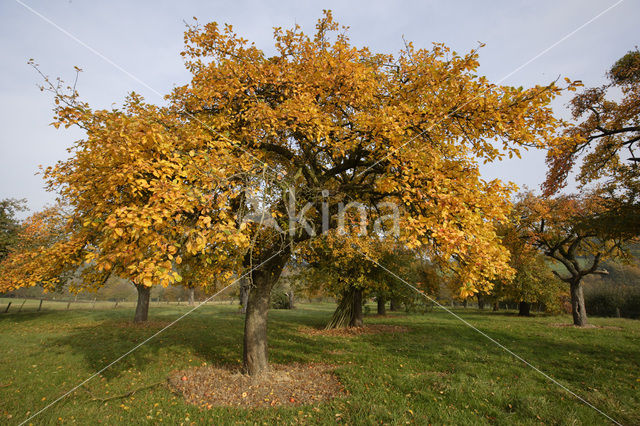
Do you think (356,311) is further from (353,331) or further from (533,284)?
(533,284)

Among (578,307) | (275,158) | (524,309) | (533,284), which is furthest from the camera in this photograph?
(524,309)

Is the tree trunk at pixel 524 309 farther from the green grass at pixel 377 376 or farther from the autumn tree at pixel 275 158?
the autumn tree at pixel 275 158

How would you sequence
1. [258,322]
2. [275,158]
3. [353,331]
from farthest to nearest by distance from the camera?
[353,331], [275,158], [258,322]

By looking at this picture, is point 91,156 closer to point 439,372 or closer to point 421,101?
point 421,101

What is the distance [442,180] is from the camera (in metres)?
6.11

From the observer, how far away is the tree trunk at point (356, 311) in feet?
64.1

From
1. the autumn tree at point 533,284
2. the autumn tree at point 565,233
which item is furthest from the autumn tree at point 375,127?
the autumn tree at point 533,284

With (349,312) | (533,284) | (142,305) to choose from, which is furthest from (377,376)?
(533,284)

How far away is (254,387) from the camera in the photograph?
755 cm

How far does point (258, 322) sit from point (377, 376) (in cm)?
385

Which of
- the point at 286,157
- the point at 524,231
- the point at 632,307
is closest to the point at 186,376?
the point at 286,157

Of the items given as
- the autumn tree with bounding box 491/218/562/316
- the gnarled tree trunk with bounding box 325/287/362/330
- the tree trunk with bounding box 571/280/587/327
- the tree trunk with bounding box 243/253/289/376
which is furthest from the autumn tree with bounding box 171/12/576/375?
the autumn tree with bounding box 491/218/562/316

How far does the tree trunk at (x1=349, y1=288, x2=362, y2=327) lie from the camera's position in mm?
19550

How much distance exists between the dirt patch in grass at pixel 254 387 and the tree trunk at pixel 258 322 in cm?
32
